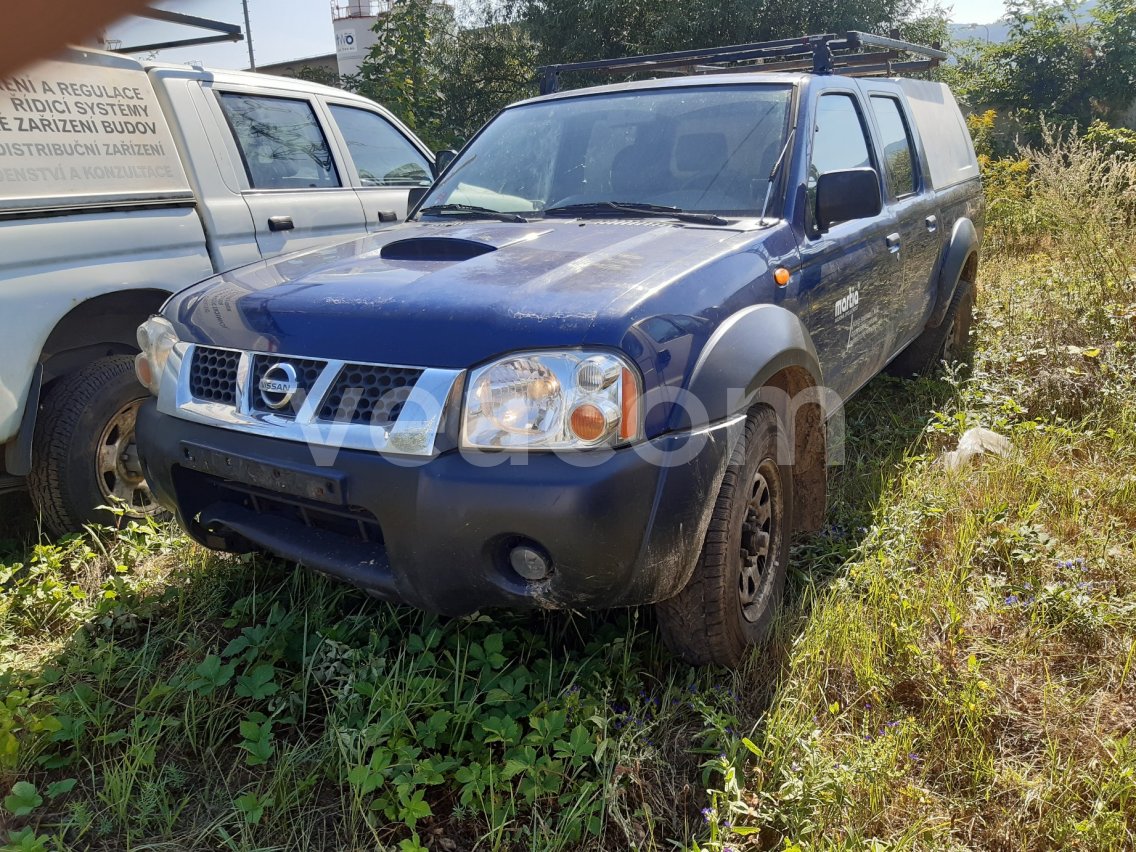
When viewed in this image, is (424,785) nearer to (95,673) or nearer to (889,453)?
(95,673)

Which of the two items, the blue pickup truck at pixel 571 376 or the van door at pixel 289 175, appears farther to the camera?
the van door at pixel 289 175

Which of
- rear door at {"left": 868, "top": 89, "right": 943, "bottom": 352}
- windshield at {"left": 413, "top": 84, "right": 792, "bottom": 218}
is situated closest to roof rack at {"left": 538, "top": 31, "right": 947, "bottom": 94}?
rear door at {"left": 868, "top": 89, "right": 943, "bottom": 352}

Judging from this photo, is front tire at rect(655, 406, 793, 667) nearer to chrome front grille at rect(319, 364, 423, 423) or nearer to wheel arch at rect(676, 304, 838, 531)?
wheel arch at rect(676, 304, 838, 531)

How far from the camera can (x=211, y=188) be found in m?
4.04

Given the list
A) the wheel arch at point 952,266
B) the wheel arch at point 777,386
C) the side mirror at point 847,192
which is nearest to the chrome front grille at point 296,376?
the wheel arch at point 777,386

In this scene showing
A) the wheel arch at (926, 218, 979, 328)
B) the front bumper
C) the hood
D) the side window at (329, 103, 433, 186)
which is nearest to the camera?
the front bumper

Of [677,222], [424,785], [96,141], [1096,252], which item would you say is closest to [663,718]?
[424,785]

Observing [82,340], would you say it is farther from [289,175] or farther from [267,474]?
[267,474]

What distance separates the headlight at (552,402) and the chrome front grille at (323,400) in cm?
9

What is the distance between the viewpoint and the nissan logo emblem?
2.31 meters

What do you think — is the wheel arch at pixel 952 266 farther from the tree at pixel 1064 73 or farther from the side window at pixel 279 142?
the tree at pixel 1064 73

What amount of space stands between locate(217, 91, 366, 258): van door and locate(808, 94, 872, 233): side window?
7.45ft

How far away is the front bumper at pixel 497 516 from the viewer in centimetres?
203

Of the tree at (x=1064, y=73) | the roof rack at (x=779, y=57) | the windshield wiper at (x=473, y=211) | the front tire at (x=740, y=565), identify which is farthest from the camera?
the tree at (x=1064, y=73)
